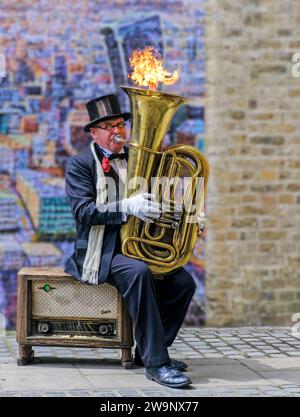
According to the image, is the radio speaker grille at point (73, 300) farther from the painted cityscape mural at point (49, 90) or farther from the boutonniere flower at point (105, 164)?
the painted cityscape mural at point (49, 90)

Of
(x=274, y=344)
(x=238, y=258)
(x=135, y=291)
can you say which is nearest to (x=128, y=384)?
(x=135, y=291)

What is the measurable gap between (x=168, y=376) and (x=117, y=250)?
932mm

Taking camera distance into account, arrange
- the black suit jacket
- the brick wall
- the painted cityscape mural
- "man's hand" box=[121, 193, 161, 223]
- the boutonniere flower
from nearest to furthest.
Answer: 1. "man's hand" box=[121, 193, 161, 223]
2. the black suit jacket
3. the boutonniere flower
4. the painted cityscape mural
5. the brick wall

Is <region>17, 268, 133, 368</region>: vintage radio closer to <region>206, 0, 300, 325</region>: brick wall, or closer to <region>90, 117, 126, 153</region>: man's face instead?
<region>90, 117, 126, 153</region>: man's face

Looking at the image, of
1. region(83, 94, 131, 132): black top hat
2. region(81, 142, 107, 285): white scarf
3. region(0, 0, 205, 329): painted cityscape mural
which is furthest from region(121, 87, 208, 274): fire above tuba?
region(0, 0, 205, 329): painted cityscape mural

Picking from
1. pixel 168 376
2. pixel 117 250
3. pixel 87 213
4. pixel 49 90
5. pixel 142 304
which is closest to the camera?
pixel 168 376

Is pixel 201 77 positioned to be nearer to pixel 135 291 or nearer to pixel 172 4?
pixel 172 4

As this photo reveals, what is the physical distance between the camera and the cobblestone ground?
615cm

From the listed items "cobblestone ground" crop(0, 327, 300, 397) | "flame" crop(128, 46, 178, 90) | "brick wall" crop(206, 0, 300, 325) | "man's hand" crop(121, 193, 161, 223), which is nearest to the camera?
"cobblestone ground" crop(0, 327, 300, 397)

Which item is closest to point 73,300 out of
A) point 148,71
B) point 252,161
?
point 148,71

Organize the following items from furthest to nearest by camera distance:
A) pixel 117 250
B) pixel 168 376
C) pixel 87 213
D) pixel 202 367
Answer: pixel 202 367, pixel 117 250, pixel 87 213, pixel 168 376

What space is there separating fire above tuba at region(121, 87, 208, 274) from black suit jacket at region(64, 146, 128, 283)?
12 cm

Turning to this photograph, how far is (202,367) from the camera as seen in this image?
22.9 feet

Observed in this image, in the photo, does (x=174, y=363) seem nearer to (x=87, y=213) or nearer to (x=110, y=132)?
(x=87, y=213)
